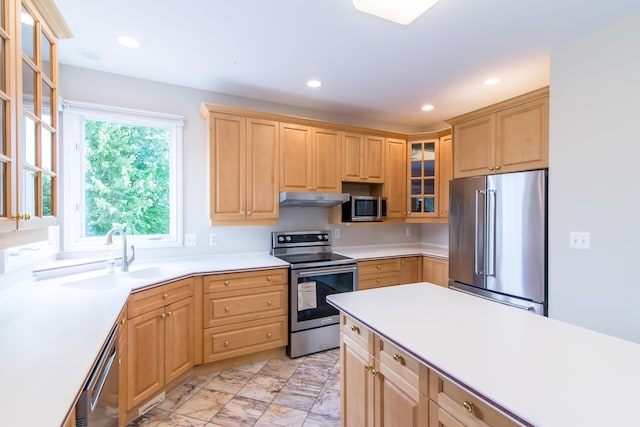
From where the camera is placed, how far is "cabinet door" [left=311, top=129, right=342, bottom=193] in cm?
325

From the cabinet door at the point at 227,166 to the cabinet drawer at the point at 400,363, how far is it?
6.53 feet

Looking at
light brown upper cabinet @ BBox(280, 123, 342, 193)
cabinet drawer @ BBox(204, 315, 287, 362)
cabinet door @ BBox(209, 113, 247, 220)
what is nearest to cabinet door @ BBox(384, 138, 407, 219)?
light brown upper cabinet @ BBox(280, 123, 342, 193)

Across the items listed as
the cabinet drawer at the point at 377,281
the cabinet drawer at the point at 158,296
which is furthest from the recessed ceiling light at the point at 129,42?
the cabinet drawer at the point at 377,281

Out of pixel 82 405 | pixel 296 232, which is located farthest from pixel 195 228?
pixel 82 405

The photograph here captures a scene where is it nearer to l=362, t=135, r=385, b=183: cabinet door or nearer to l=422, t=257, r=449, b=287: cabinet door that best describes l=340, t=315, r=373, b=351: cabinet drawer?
l=422, t=257, r=449, b=287: cabinet door

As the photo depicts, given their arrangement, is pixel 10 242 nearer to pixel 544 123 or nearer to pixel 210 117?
pixel 210 117

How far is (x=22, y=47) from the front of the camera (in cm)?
129

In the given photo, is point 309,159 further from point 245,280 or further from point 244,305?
point 244,305

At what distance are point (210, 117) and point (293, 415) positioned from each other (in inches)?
101

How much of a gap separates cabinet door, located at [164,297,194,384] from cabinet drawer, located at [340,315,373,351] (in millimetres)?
1395

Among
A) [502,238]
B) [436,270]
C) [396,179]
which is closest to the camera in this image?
[502,238]

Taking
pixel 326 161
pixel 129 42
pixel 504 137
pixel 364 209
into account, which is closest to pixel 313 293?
pixel 364 209

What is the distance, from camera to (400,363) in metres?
1.22

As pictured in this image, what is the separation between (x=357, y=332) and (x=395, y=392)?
331 mm
